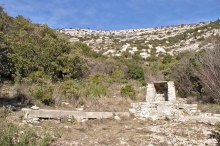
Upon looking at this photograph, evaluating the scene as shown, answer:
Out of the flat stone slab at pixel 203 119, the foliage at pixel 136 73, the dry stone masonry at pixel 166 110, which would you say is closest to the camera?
the flat stone slab at pixel 203 119

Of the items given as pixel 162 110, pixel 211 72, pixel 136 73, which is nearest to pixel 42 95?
pixel 162 110

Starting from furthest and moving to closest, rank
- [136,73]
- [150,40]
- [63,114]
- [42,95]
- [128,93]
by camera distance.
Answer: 1. [150,40]
2. [136,73]
3. [128,93]
4. [42,95]
5. [63,114]

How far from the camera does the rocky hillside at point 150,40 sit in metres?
31.4

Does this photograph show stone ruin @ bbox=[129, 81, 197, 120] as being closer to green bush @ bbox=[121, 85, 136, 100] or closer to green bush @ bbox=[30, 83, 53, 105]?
green bush @ bbox=[121, 85, 136, 100]

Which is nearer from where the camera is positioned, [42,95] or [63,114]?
[63,114]

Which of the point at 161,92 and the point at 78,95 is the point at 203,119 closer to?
the point at 78,95

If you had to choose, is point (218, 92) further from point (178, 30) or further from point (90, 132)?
point (178, 30)

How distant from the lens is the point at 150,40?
39125 millimetres

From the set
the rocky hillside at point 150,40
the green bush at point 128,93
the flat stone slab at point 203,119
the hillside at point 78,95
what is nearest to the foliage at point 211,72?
the hillside at point 78,95

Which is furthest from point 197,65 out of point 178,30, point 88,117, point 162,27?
point 162,27

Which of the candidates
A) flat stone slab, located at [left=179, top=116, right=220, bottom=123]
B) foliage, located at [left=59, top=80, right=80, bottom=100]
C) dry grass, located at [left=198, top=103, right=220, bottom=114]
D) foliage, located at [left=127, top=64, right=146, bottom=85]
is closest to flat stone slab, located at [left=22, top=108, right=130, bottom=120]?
foliage, located at [left=59, top=80, right=80, bottom=100]

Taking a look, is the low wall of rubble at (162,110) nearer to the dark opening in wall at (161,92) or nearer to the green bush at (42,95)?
the dark opening in wall at (161,92)

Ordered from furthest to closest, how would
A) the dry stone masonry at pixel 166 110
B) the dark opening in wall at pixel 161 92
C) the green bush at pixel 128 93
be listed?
the dark opening in wall at pixel 161 92 → the green bush at pixel 128 93 → the dry stone masonry at pixel 166 110

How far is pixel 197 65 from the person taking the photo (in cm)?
1195
